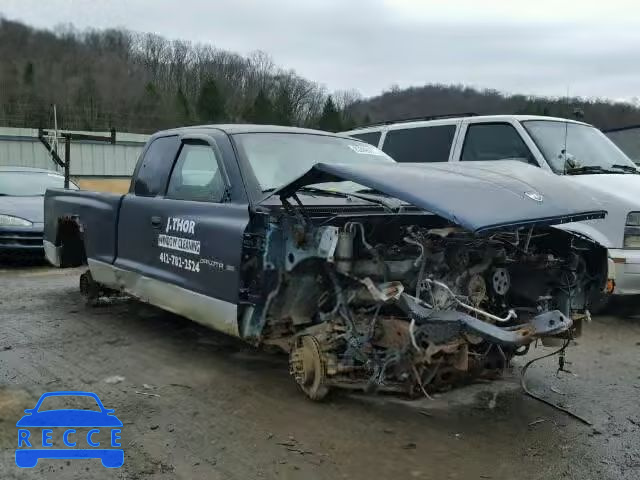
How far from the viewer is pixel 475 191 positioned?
3395mm

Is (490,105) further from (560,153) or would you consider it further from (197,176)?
(197,176)

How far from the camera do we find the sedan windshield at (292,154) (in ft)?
14.7

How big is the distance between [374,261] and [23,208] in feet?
24.0

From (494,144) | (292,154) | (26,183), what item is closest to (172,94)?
(26,183)

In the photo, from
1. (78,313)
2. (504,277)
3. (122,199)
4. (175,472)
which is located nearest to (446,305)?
(504,277)

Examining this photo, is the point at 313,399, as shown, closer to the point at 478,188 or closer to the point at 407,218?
the point at 407,218

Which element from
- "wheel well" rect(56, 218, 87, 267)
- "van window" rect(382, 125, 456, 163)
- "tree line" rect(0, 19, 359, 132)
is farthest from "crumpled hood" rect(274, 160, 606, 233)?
"tree line" rect(0, 19, 359, 132)

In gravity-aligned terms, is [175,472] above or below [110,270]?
below

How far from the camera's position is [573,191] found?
3791 mm

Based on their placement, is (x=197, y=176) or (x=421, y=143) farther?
(x=421, y=143)

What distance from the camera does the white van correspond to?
19.5 ft

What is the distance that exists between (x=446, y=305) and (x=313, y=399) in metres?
1.08

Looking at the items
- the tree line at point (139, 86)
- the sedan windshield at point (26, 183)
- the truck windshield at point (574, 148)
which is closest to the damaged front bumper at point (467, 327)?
the truck windshield at point (574, 148)

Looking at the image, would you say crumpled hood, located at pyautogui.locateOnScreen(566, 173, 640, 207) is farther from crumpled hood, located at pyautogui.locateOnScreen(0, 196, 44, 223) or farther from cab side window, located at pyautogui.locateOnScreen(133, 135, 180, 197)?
crumpled hood, located at pyautogui.locateOnScreen(0, 196, 44, 223)
